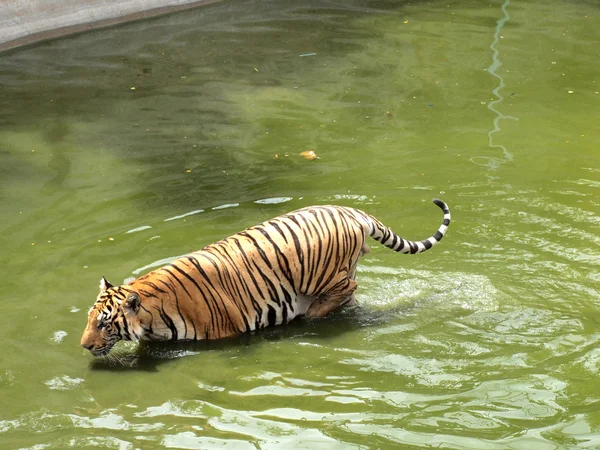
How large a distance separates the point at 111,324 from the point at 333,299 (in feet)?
4.06

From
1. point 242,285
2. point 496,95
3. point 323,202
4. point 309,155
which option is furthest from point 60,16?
point 242,285

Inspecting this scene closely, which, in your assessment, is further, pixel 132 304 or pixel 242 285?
pixel 242 285

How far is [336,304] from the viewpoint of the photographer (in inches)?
196

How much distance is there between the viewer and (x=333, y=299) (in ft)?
16.3

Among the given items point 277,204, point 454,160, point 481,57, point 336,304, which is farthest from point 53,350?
point 481,57

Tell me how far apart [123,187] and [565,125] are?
384 centimetres

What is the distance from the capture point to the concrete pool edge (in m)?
9.97

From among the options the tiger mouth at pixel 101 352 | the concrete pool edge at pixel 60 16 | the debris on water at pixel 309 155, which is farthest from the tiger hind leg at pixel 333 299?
the concrete pool edge at pixel 60 16

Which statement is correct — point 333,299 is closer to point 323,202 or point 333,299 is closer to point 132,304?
point 132,304

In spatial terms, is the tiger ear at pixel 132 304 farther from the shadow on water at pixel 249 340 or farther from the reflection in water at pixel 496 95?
the reflection in water at pixel 496 95

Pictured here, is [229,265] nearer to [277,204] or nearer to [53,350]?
[53,350]

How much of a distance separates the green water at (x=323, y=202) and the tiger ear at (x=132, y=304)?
12.2 inches

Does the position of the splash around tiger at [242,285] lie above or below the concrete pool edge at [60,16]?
below

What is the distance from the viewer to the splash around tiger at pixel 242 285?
4.60 m
